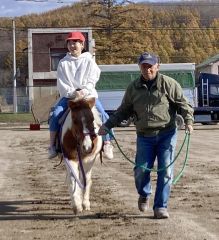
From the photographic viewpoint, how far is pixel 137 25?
82125mm

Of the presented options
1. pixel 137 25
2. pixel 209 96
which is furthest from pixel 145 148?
pixel 137 25

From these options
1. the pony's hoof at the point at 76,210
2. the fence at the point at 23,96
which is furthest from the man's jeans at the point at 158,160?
the fence at the point at 23,96

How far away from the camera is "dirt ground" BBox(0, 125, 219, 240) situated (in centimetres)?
815

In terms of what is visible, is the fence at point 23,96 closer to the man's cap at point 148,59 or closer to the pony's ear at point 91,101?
the pony's ear at point 91,101

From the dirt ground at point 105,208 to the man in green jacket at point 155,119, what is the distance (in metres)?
0.44

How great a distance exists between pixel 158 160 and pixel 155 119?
58 cm

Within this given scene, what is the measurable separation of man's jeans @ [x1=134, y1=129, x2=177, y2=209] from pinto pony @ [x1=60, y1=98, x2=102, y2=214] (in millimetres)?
665

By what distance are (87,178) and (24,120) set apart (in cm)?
4396

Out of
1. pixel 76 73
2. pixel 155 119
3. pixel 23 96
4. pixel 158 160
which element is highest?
pixel 23 96

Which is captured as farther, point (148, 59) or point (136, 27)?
point (136, 27)

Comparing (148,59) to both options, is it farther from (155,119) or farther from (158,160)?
(158,160)

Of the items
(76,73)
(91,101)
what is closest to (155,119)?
(91,101)

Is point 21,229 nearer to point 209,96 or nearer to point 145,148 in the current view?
point 145,148

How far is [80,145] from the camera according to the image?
8.98 m
